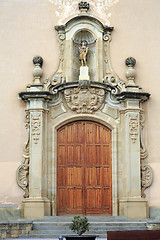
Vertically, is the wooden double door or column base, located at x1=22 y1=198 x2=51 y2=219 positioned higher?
the wooden double door

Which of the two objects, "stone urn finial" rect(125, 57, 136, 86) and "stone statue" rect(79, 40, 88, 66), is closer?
"stone urn finial" rect(125, 57, 136, 86)

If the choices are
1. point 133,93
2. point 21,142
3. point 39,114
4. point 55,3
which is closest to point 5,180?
point 21,142

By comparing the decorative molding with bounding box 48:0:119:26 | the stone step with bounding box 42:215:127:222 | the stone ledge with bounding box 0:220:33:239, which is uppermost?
the decorative molding with bounding box 48:0:119:26

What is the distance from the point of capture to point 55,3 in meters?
16.4

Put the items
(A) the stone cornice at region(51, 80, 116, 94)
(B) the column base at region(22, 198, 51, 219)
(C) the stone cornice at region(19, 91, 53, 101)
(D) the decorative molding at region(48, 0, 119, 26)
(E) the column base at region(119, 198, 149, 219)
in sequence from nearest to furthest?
1. (B) the column base at region(22, 198, 51, 219)
2. (E) the column base at region(119, 198, 149, 219)
3. (C) the stone cornice at region(19, 91, 53, 101)
4. (A) the stone cornice at region(51, 80, 116, 94)
5. (D) the decorative molding at region(48, 0, 119, 26)

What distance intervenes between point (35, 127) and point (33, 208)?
2409 mm

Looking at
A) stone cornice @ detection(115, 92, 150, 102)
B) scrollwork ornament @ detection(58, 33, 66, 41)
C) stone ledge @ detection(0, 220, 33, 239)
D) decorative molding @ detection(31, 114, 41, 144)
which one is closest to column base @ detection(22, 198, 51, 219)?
stone ledge @ detection(0, 220, 33, 239)

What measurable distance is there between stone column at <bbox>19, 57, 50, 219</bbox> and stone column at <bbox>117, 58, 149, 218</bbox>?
2.36 metres

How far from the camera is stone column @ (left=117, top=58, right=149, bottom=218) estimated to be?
15.0 m

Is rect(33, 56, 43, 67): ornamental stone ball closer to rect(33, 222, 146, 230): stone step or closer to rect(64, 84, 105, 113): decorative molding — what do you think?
rect(64, 84, 105, 113): decorative molding

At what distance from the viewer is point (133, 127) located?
610 inches

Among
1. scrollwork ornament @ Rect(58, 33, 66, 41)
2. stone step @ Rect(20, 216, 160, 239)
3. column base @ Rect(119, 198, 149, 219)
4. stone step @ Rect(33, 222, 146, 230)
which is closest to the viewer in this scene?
stone step @ Rect(20, 216, 160, 239)

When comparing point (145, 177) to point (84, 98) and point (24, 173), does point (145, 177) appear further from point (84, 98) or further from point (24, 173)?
point (24, 173)

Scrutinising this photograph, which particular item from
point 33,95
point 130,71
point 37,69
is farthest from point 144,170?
point 37,69
